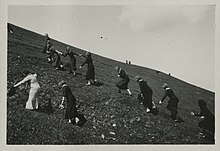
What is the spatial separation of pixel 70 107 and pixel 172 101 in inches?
24.8

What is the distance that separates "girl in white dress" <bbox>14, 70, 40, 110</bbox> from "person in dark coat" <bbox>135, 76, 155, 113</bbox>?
0.62m

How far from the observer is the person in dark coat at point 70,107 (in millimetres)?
2273

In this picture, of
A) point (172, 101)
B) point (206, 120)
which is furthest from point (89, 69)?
point (206, 120)

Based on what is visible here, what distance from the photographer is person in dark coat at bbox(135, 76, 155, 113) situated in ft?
7.66

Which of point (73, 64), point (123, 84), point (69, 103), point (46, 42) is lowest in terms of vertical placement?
point (69, 103)

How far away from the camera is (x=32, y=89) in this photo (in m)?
2.29

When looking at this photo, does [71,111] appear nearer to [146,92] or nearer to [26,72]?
[26,72]

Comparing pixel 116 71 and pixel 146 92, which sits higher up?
pixel 116 71

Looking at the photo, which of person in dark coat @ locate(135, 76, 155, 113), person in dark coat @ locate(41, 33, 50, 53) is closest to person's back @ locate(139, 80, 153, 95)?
person in dark coat @ locate(135, 76, 155, 113)

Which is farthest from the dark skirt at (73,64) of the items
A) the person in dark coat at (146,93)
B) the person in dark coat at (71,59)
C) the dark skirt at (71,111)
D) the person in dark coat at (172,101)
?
the person in dark coat at (172,101)

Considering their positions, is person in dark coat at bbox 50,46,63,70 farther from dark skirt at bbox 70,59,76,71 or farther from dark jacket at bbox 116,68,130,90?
dark jacket at bbox 116,68,130,90

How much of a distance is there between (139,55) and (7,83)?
82 centimetres

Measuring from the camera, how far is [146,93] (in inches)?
92.4

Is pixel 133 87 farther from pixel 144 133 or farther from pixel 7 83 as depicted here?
pixel 7 83
